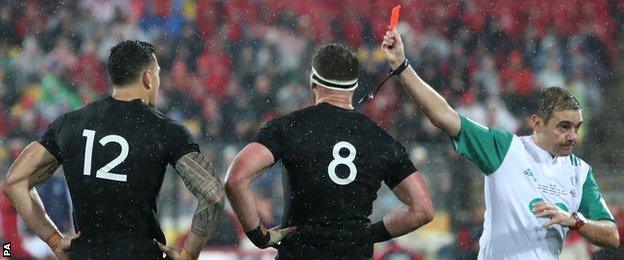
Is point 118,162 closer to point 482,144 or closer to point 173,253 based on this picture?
point 173,253

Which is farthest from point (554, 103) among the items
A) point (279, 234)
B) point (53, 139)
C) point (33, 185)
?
point (33, 185)

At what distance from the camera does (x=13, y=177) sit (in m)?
4.38

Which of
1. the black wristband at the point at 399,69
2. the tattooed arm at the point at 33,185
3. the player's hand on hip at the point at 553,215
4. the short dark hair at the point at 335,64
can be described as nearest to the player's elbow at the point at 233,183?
the short dark hair at the point at 335,64

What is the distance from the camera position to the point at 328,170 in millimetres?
4289

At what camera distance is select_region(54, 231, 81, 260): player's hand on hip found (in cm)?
438

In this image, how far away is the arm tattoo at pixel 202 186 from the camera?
4.24m

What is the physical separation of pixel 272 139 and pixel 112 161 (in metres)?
0.62

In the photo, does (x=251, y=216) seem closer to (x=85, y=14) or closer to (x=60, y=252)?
(x=60, y=252)

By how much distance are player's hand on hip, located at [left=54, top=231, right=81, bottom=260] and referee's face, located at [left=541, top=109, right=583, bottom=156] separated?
2.07 m

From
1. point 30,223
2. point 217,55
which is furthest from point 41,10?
point 30,223

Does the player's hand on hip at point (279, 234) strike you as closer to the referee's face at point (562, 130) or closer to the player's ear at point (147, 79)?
the player's ear at point (147, 79)

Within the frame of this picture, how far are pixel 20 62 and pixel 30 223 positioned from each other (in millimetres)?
7616

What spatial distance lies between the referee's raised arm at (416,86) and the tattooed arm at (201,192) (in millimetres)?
875

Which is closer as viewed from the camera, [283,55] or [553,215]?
[553,215]
